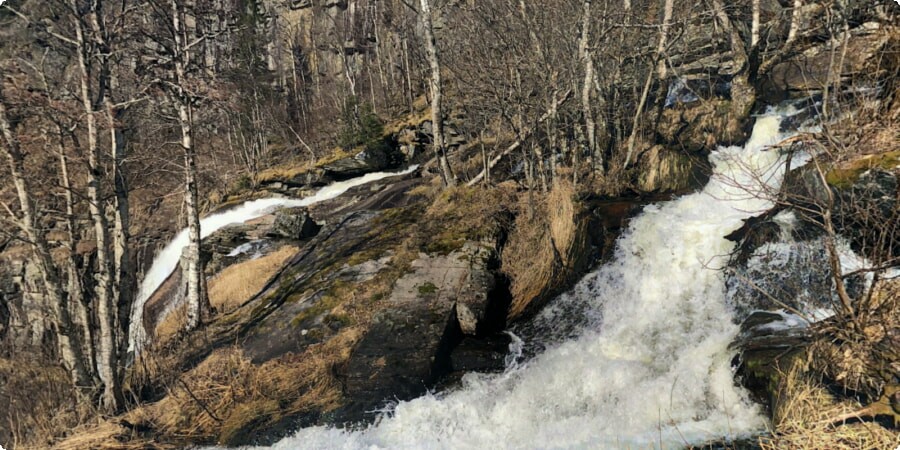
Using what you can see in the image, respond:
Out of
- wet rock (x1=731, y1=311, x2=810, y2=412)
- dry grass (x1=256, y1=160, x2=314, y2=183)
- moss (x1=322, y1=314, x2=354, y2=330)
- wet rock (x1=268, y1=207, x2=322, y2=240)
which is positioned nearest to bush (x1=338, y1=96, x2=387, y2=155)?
dry grass (x1=256, y1=160, x2=314, y2=183)

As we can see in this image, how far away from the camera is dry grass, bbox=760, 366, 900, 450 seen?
407 cm

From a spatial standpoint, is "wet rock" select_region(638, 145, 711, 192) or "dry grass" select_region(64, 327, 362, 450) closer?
"dry grass" select_region(64, 327, 362, 450)

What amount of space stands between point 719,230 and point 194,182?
11471 millimetres

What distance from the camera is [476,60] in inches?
501

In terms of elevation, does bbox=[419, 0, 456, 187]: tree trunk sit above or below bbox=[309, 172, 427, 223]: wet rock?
above

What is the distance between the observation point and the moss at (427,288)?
8516mm

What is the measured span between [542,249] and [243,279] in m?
8.70

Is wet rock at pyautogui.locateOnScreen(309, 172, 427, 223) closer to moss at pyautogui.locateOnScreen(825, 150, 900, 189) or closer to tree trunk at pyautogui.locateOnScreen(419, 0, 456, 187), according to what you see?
tree trunk at pyautogui.locateOnScreen(419, 0, 456, 187)

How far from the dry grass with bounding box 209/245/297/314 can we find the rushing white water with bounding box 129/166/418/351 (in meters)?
2.29

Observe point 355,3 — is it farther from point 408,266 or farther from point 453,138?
point 408,266

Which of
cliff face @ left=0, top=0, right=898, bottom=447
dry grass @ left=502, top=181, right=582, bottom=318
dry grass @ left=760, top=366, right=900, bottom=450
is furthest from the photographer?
dry grass @ left=502, top=181, right=582, bottom=318

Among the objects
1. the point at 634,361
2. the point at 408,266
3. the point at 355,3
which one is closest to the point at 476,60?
the point at 408,266

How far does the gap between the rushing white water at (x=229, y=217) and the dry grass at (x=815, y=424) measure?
15.0 m

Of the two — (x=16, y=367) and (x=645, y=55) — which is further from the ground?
(x=645, y=55)
